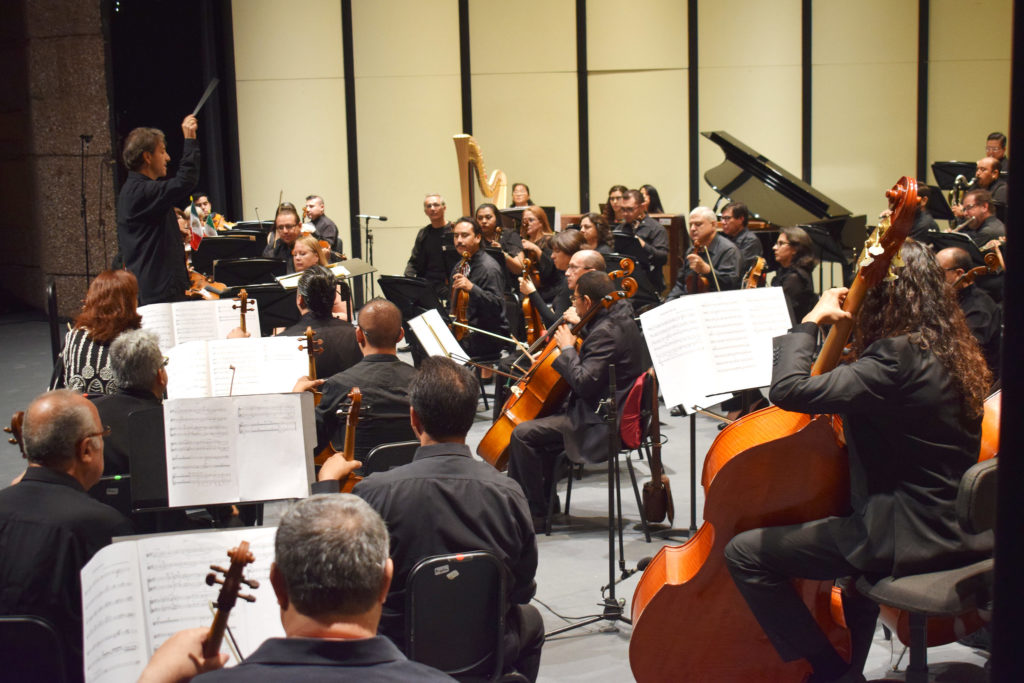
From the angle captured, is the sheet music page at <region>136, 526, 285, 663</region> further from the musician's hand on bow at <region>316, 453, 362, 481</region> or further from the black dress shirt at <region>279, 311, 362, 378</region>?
the black dress shirt at <region>279, 311, 362, 378</region>

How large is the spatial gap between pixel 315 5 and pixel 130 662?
10.8 m

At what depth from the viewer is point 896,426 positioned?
8.46ft

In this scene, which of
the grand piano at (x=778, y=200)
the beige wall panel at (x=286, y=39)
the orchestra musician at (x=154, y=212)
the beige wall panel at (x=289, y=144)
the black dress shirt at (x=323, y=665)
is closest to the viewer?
the black dress shirt at (x=323, y=665)

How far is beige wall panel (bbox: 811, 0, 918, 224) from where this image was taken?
1240 cm

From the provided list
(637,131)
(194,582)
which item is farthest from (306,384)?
(637,131)

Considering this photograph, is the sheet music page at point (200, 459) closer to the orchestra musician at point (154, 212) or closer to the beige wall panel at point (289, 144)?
the orchestra musician at point (154, 212)

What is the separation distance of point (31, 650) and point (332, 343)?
9.16 ft

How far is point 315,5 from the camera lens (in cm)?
1167

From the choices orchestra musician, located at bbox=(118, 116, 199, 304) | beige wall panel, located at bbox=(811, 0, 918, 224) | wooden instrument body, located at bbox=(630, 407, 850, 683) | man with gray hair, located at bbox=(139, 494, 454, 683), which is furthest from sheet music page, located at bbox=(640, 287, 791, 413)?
beige wall panel, located at bbox=(811, 0, 918, 224)

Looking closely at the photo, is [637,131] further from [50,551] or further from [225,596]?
[225,596]

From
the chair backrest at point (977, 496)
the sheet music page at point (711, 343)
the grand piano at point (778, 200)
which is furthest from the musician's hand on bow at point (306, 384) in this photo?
the grand piano at point (778, 200)

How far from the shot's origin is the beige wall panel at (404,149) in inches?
470

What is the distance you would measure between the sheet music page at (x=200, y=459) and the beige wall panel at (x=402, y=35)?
31.6 ft

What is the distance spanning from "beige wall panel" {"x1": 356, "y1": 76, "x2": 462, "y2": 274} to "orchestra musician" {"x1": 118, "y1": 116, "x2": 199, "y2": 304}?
643cm
